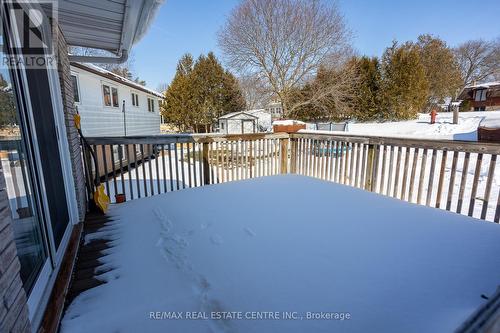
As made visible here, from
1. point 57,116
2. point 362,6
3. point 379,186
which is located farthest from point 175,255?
point 362,6

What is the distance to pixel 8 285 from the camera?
94cm

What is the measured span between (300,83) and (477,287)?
13965 millimetres

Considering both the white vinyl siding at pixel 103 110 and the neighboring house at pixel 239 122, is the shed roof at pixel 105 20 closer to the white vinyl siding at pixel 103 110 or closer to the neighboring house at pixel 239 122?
the white vinyl siding at pixel 103 110

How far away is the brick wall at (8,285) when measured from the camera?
35.4 inches

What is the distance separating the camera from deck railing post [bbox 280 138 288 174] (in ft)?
16.6

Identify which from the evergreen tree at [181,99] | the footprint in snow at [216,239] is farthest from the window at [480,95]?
the footprint in snow at [216,239]

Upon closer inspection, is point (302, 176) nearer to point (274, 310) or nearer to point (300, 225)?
point (300, 225)

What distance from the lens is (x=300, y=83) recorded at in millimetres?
14508

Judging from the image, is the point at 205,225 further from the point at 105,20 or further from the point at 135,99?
the point at 135,99

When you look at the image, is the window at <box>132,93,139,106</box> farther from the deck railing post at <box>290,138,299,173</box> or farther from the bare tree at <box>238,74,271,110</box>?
the deck railing post at <box>290,138,299,173</box>

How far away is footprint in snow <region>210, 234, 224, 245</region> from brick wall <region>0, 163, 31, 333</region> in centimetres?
146

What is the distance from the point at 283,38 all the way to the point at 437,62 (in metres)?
15.7

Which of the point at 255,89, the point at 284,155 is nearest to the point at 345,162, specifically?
the point at 284,155

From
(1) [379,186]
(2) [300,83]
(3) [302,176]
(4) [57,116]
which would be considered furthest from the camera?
(2) [300,83]
